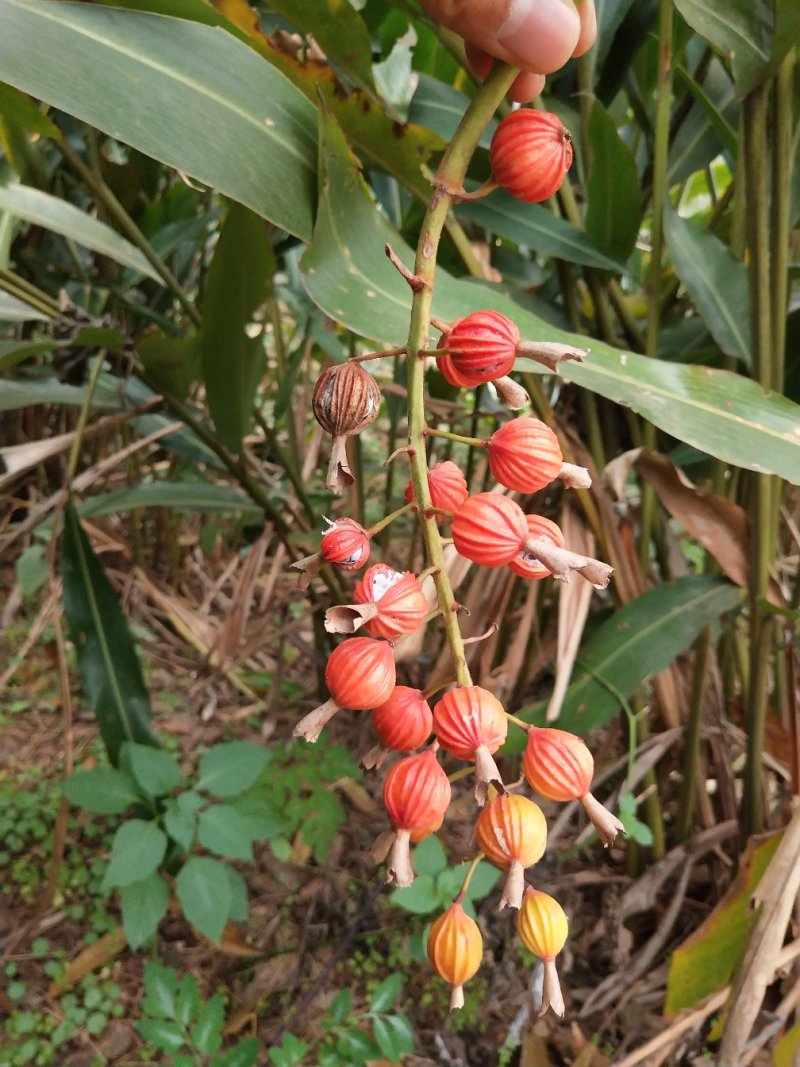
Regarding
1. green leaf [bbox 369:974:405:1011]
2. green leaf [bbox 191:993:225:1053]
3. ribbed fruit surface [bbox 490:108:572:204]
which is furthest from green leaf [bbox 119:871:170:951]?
ribbed fruit surface [bbox 490:108:572:204]

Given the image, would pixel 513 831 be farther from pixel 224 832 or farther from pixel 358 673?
pixel 224 832

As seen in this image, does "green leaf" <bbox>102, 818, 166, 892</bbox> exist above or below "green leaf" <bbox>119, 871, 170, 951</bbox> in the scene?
above

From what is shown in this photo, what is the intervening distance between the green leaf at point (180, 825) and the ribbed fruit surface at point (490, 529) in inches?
26.9

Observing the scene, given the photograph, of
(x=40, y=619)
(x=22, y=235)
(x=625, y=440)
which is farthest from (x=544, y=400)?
(x=22, y=235)

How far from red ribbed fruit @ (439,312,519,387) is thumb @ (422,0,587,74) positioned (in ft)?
0.43

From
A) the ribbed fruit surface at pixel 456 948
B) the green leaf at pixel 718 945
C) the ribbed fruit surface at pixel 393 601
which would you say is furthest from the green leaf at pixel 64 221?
the green leaf at pixel 718 945

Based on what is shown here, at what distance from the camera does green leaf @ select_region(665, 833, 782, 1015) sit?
750 millimetres

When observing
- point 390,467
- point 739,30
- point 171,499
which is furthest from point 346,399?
point 390,467

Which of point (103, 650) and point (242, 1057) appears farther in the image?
point (103, 650)

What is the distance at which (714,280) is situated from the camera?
76 centimetres

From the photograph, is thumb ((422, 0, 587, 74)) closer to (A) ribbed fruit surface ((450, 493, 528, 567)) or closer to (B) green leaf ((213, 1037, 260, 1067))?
(A) ribbed fruit surface ((450, 493, 528, 567))

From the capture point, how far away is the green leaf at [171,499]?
3.50 feet

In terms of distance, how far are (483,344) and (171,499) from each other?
2.78ft

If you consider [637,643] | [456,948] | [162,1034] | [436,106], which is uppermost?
[436,106]
